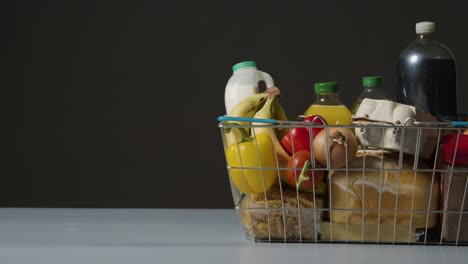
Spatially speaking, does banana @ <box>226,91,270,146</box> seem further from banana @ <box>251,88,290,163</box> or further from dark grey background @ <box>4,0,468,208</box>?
dark grey background @ <box>4,0,468,208</box>

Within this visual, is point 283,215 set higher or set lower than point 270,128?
lower

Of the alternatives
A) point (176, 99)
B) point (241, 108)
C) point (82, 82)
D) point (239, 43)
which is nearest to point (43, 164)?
point (82, 82)

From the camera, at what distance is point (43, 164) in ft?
10.2

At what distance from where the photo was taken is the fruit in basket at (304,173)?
Result: 42.2 inches

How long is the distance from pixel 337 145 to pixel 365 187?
68 mm

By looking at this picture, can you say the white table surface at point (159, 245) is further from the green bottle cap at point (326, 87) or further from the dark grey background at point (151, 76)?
the dark grey background at point (151, 76)

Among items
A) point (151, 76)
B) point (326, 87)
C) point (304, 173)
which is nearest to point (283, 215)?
point (304, 173)

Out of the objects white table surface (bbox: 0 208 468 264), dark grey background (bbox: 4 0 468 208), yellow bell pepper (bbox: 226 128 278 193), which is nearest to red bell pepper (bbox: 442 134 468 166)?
white table surface (bbox: 0 208 468 264)

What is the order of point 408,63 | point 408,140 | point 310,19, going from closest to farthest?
1. point 408,140
2. point 408,63
3. point 310,19

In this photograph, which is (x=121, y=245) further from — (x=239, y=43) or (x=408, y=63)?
(x=239, y=43)

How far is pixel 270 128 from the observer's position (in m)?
1.11

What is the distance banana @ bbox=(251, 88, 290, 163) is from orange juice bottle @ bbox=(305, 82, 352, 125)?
0.17 feet

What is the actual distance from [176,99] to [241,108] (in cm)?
188

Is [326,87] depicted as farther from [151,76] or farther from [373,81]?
[151,76]
